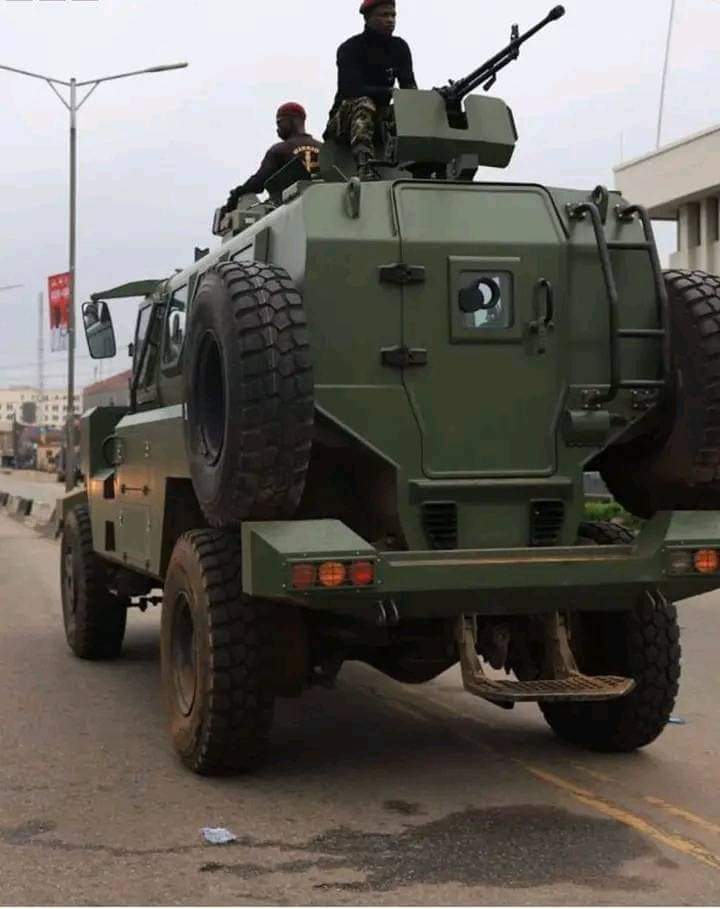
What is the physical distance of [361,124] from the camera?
6.94 m

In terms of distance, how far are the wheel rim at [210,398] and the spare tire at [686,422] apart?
5.67ft

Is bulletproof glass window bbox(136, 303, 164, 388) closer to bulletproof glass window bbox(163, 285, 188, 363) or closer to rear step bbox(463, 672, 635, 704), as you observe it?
bulletproof glass window bbox(163, 285, 188, 363)

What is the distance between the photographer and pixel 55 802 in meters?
5.40

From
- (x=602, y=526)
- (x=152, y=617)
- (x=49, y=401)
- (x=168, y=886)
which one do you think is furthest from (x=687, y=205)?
(x=49, y=401)

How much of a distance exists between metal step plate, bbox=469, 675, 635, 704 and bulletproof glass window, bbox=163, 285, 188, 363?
3002 mm

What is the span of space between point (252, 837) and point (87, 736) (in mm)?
2092

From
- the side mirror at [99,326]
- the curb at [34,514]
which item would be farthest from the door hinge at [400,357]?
the curb at [34,514]

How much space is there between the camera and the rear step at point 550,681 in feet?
17.2

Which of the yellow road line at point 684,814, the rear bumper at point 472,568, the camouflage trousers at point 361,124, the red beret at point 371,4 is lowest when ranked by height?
the yellow road line at point 684,814

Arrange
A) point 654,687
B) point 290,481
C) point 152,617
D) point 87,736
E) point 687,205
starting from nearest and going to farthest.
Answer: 1. point 290,481
2. point 654,687
3. point 87,736
4. point 152,617
5. point 687,205

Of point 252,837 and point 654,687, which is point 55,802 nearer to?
point 252,837

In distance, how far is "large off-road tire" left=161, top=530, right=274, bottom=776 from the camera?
214 inches

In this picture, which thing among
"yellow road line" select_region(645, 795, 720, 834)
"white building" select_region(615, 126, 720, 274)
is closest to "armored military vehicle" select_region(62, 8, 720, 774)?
"yellow road line" select_region(645, 795, 720, 834)

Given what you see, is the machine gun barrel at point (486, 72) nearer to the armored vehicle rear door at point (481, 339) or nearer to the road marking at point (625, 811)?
the armored vehicle rear door at point (481, 339)
